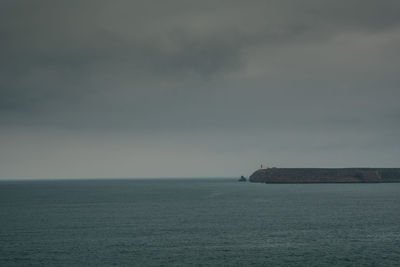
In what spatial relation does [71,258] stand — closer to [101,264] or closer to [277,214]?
[101,264]

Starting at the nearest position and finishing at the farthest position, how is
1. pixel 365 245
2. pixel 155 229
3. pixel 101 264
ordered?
pixel 101 264 < pixel 365 245 < pixel 155 229

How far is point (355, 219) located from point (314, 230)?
19.9 m

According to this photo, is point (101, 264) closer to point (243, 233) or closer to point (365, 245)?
point (243, 233)

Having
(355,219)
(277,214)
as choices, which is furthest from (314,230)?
(277,214)

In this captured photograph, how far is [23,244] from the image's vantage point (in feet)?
230

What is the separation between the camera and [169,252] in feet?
205

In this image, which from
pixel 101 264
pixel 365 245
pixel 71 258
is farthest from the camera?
pixel 365 245

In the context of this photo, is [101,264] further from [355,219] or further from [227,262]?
[355,219]

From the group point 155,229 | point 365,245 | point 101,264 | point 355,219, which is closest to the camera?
point 101,264

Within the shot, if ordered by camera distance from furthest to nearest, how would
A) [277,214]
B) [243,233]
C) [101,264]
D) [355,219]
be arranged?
1. [277,214]
2. [355,219]
3. [243,233]
4. [101,264]

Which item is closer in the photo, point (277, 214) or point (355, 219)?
point (355, 219)

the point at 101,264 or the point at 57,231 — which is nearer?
the point at 101,264

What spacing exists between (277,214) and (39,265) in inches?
2500

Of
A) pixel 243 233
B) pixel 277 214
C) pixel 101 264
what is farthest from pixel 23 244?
pixel 277 214
